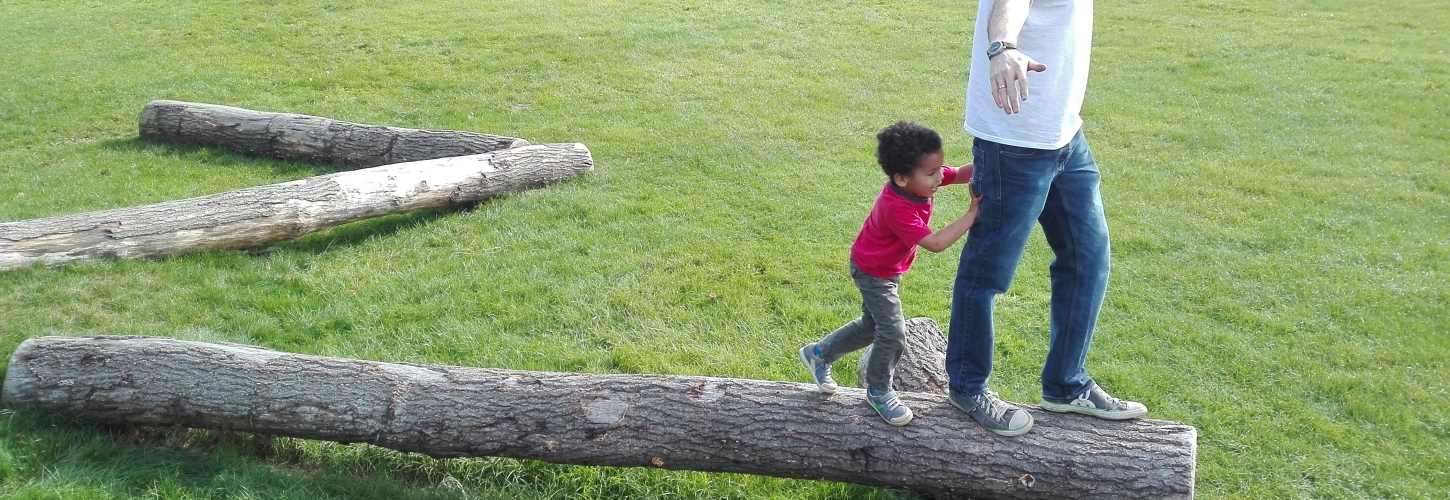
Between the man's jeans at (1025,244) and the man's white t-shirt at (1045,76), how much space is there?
64mm

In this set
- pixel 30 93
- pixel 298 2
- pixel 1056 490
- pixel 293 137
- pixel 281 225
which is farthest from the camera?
pixel 298 2

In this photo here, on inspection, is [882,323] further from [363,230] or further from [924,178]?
[363,230]

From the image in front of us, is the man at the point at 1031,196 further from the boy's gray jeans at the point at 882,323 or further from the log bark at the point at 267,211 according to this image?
the log bark at the point at 267,211

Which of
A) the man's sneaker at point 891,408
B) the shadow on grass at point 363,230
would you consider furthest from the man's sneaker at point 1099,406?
the shadow on grass at point 363,230

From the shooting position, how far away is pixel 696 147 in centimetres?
914

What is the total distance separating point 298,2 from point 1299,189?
14.8 meters

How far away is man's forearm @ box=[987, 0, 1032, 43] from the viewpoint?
2830 millimetres

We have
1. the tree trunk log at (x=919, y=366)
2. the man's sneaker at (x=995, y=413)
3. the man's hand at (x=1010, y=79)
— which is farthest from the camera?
the tree trunk log at (x=919, y=366)

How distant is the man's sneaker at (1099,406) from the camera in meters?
3.60

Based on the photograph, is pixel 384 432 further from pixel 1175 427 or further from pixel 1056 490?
pixel 1175 427

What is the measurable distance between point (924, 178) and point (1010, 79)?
2.29 ft

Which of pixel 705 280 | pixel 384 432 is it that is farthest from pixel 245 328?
pixel 705 280

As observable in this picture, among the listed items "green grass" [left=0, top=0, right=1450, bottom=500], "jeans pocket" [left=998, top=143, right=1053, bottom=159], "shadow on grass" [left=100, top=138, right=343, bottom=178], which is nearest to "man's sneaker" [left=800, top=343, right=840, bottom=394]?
"green grass" [left=0, top=0, right=1450, bottom=500]

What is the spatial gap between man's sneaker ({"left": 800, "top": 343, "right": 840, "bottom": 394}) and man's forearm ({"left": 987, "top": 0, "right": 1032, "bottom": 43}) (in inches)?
61.4
